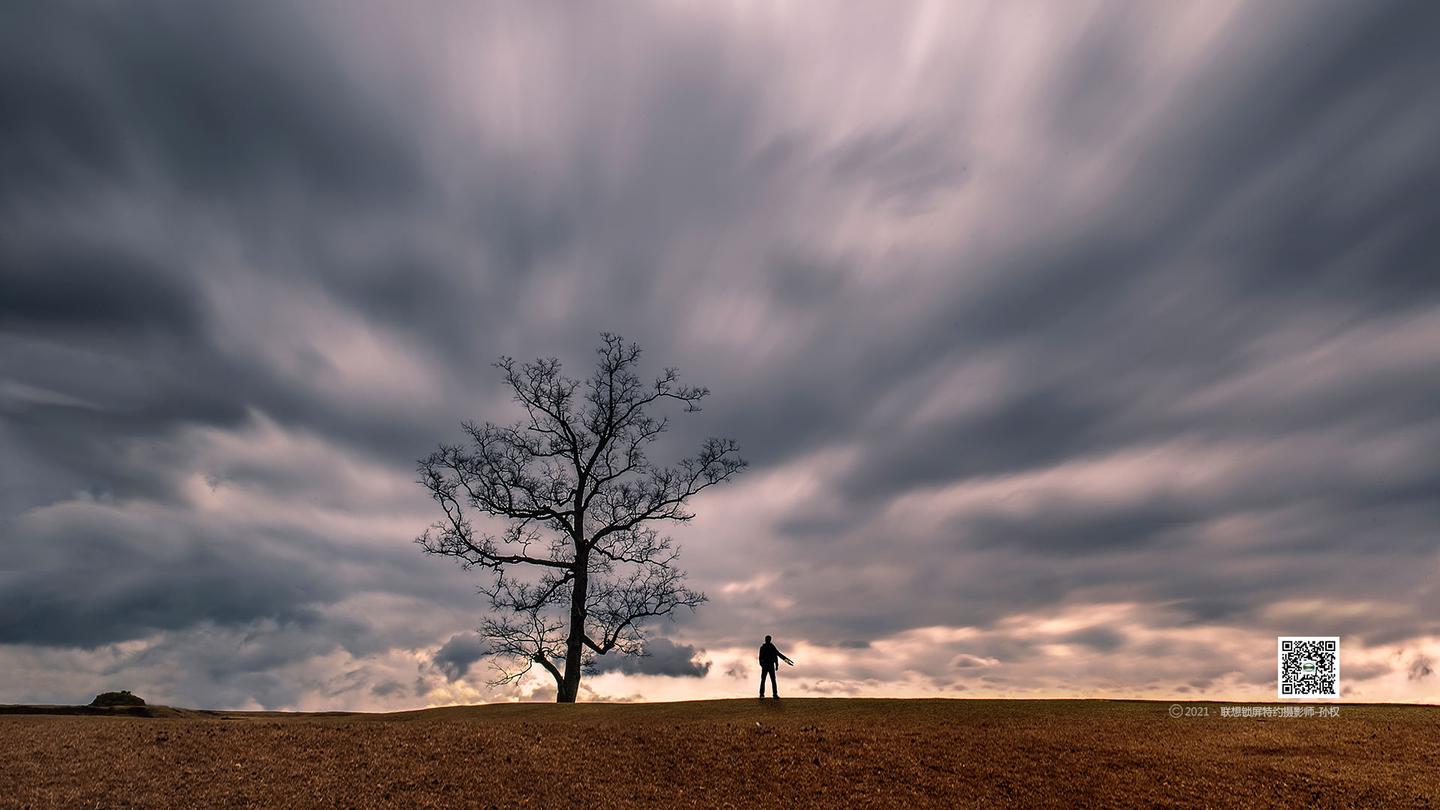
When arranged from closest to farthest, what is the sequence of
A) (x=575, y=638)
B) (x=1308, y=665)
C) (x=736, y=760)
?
(x=736, y=760) → (x=1308, y=665) → (x=575, y=638)

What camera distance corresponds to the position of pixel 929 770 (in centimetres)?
1952

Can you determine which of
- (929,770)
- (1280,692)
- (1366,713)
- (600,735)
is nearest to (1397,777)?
(1280,692)

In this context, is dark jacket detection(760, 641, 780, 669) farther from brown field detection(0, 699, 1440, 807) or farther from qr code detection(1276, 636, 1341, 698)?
qr code detection(1276, 636, 1341, 698)

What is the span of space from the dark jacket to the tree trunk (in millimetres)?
10876

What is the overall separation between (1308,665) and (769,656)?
16.8 meters

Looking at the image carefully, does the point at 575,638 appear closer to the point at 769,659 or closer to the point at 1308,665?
the point at 769,659

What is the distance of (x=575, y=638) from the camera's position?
35188mm

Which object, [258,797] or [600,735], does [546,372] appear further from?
[258,797]

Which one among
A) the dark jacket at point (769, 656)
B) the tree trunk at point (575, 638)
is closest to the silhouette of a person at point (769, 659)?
the dark jacket at point (769, 656)

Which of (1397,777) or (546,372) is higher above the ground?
(546,372)

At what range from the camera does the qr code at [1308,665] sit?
81.4 feet

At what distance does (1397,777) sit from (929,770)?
38.2ft

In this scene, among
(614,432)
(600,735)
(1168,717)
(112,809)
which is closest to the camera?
(112,809)

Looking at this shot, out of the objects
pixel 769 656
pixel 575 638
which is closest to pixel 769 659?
pixel 769 656
